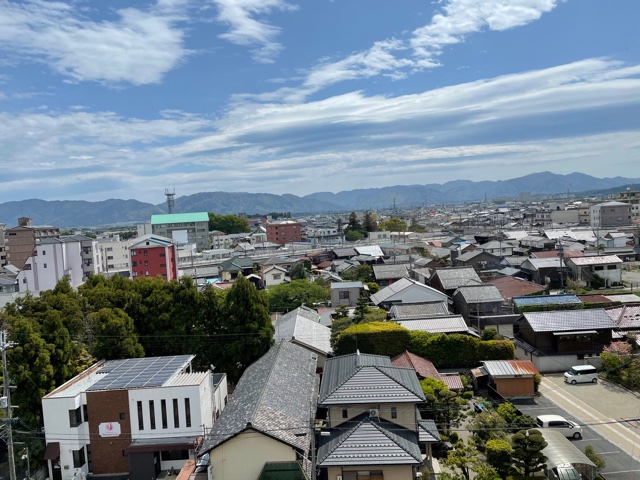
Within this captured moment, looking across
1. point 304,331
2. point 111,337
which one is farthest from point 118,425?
point 304,331

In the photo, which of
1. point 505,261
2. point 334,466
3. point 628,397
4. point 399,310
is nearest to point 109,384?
point 334,466

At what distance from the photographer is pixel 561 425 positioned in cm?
1451

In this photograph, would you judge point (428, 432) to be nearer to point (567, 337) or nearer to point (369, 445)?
point (369, 445)

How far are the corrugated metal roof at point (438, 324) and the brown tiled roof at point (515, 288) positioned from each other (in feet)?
26.4

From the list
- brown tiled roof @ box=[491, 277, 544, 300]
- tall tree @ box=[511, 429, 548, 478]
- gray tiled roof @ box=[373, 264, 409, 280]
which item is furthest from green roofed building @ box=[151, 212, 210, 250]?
tall tree @ box=[511, 429, 548, 478]

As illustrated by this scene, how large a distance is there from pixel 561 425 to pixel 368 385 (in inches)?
242

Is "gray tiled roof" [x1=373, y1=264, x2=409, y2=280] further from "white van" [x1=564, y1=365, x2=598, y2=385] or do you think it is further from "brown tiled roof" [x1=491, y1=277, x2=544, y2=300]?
"white van" [x1=564, y1=365, x2=598, y2=385]

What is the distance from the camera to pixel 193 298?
68.2ft

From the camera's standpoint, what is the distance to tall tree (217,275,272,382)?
65.2 ft

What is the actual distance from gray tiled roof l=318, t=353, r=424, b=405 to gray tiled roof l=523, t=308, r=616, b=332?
30.4 feet

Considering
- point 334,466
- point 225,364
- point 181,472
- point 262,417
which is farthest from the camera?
point 225,364

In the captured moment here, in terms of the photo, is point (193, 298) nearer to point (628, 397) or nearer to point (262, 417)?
point (262, 417)

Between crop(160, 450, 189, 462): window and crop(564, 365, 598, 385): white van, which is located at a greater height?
crop(564, 365, 598, 385): white van

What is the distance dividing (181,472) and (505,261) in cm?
3425
